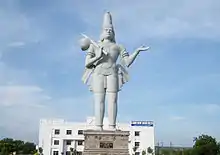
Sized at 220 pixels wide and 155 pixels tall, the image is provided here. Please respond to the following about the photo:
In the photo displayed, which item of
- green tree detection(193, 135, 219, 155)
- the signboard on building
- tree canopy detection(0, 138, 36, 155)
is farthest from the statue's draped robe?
the signboard on building

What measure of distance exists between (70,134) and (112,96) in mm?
29055

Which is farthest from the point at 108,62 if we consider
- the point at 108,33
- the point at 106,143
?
the point at 106,143

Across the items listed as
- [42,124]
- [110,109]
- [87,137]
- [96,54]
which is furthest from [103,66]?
[42,124]

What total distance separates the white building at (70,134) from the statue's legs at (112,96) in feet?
90.2

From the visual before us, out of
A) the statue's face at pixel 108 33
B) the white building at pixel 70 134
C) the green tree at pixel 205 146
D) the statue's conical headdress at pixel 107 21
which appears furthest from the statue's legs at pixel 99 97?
the white building at pixel 70 134

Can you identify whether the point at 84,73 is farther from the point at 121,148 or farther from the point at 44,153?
the point at 44,153

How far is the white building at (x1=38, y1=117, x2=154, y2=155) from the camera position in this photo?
1521 inches

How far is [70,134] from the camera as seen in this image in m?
39.3

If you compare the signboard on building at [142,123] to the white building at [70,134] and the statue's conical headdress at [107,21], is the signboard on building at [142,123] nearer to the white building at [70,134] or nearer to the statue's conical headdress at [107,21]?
the white building at [70,134]

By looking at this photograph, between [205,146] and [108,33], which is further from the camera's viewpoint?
[205,146]

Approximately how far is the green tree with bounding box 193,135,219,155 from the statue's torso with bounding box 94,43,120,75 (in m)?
17.8

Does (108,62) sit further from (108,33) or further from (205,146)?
(205,146)

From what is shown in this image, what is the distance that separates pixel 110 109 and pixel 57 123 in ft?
94.7

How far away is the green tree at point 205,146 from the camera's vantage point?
2681 cm
